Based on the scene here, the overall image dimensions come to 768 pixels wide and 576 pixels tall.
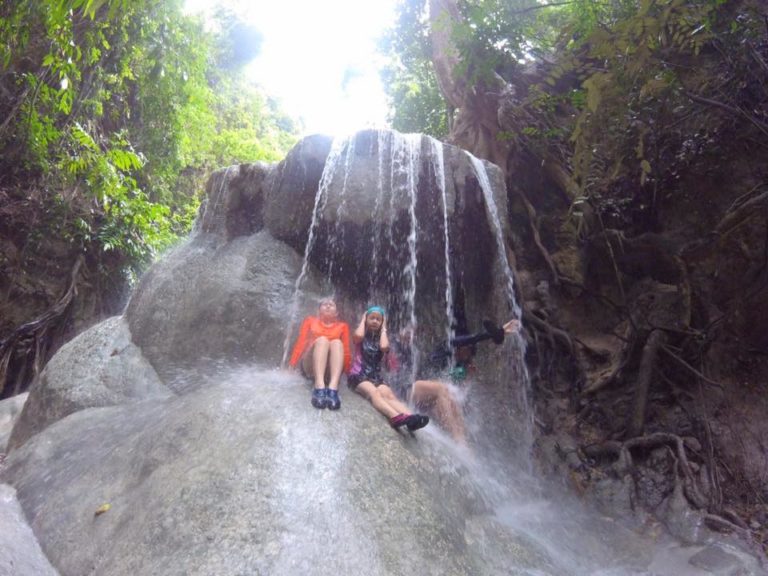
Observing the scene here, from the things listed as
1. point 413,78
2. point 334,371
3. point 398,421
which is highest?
point 413,78

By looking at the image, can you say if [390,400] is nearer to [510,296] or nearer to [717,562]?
[717,562]

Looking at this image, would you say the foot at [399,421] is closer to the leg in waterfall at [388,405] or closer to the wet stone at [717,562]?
the leg in waterfall at [388,405]

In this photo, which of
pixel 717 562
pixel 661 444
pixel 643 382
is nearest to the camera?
pixel 717 562

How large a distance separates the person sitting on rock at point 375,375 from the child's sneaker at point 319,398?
479 millimetres

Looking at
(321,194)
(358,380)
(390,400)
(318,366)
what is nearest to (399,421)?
(390,400)

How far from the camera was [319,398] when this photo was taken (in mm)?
3648

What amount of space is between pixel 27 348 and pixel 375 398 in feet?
20.6

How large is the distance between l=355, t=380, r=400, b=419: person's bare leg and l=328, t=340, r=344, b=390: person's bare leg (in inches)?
9.9

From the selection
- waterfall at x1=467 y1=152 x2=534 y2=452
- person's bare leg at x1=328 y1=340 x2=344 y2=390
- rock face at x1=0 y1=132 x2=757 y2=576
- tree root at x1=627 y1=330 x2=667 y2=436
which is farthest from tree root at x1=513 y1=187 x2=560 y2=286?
person's bare leg at x1=328 y1=340 x2=344 y2=390

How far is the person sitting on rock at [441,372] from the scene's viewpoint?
4.87 meters

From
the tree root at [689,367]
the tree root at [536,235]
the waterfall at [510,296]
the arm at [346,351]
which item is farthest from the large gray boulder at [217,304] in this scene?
the tree root at [689,367]

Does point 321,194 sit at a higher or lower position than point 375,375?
higher

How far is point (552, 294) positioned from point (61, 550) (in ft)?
20.4

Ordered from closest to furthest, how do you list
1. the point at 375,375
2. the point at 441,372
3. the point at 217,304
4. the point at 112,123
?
the point at 375,375 < the point at 217,304 < the point at 441,372 < the point at 112,123
